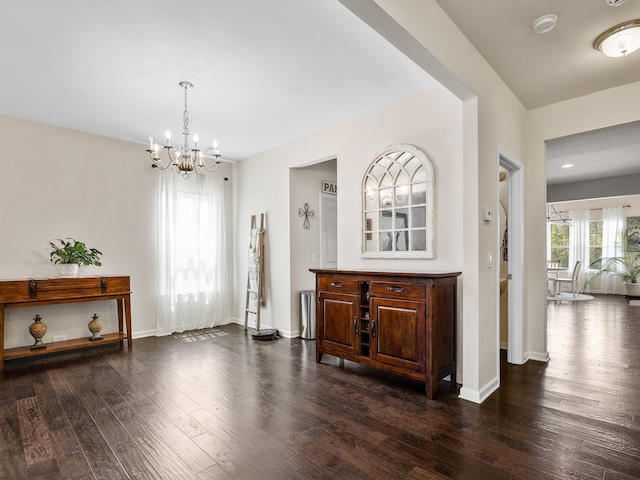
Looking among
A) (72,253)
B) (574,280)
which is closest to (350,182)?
(72,253)

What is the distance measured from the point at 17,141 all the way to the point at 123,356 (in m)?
2.81

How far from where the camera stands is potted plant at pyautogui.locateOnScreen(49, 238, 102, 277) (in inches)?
159

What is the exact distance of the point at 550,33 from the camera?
2.50 meters

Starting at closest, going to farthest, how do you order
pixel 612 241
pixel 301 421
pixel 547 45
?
pixel 301 421
pixel 547 45
pixel 612 241

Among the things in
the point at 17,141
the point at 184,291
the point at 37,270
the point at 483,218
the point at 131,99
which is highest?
the point at 131,99

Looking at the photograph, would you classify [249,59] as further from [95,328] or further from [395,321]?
[95,328]

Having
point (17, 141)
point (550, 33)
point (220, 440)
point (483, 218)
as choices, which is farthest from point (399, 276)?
point (17, 141)

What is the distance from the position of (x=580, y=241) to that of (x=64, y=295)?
1178 cm

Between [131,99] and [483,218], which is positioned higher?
[131,99]

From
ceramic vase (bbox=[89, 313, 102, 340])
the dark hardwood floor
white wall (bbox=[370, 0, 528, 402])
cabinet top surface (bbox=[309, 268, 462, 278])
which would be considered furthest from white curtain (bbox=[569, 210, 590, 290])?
ceramic vase (bbox=[89, 313, 102, 340])

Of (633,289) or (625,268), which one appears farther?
(625,268)

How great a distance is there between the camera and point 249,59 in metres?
2.81

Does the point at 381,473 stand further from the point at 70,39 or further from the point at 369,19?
the point at 70,39

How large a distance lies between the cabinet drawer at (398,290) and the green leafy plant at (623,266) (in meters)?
9.03
